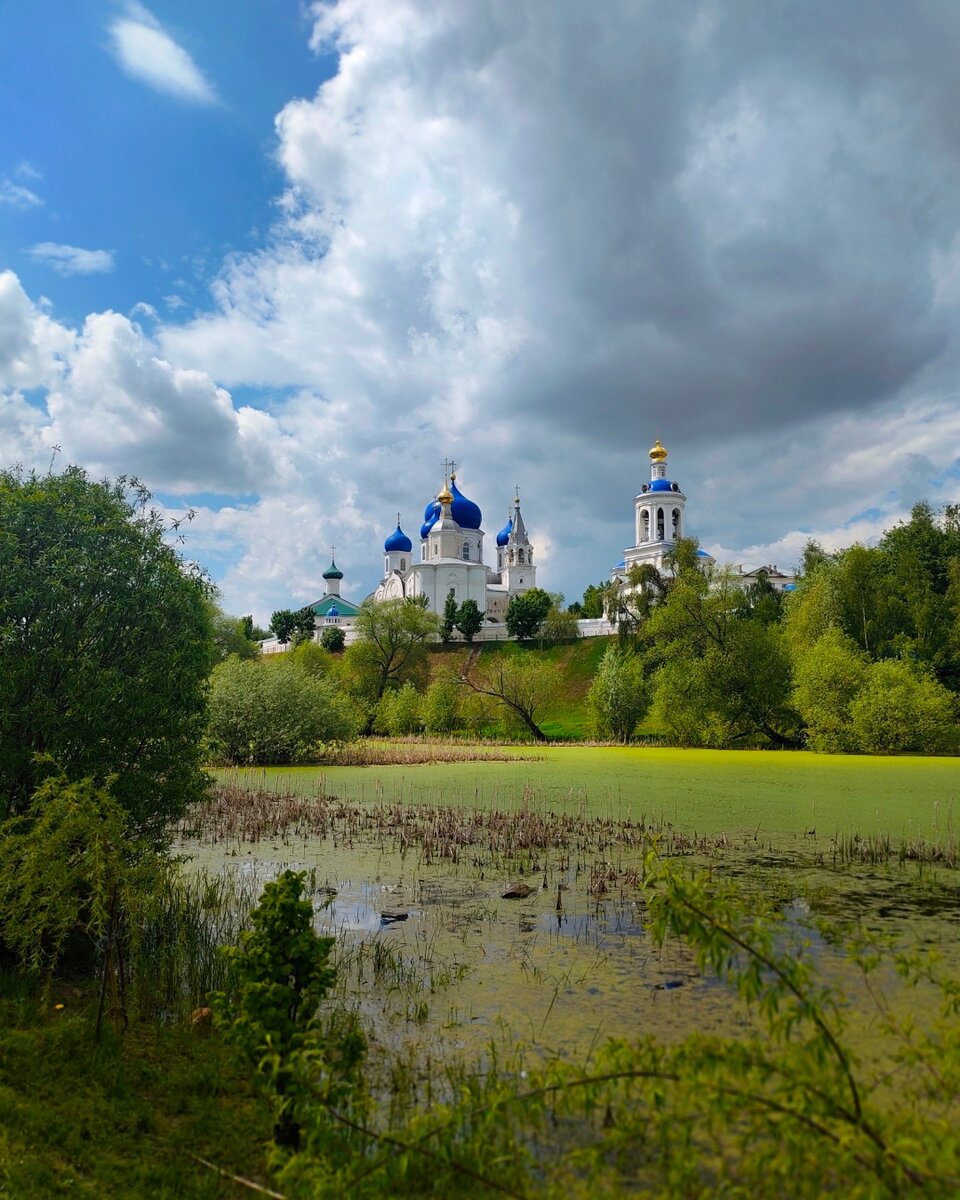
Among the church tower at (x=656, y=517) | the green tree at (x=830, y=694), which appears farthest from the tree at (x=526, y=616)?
the green tree at (x=830, y=694)

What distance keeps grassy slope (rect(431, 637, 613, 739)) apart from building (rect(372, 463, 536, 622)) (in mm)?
9322

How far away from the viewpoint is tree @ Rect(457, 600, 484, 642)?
3068 inches

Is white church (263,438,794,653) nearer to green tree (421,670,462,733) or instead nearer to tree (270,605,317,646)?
tree (270,605,317,646)

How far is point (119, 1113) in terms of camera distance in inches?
197

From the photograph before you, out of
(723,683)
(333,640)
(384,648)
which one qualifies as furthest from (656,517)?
(723,683)

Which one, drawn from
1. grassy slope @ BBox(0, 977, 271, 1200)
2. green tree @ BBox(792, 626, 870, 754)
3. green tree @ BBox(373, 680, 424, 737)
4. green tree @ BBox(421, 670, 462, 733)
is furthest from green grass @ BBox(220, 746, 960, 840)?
green tree @ BBox(373, 680, 424, 737)

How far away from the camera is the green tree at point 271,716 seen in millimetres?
31500

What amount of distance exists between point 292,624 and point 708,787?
7300 cm

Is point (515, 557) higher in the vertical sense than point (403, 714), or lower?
higher

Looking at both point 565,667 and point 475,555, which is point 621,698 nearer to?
point 565,667

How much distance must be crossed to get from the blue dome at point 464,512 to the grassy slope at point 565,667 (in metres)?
17.6

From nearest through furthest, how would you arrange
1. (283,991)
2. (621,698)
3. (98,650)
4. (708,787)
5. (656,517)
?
1. (283,991)
2. (98,650)
3. (708,787)
4. (621,698)
5. (656,517)

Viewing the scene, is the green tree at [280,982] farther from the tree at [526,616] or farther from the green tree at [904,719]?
the tree at [526,616]

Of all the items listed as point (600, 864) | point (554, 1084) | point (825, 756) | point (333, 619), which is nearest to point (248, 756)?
point (825, 756)
